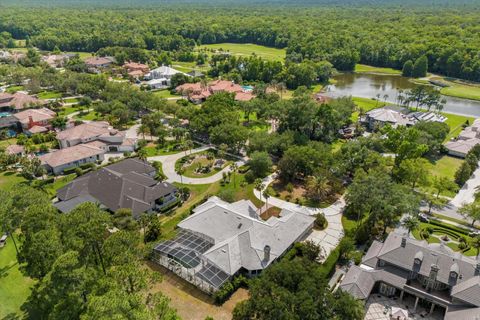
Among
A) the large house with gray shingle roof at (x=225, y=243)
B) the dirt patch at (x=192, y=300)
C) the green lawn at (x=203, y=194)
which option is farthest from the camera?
the green lawn at (x=203, y=194)

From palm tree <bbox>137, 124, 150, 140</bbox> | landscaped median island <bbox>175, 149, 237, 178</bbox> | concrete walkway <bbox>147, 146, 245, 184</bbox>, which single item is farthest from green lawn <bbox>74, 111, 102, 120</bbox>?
landscaped median island <bbox>175, 149, 237, 178</bbox>

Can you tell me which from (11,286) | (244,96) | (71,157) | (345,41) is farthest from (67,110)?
(345,41)

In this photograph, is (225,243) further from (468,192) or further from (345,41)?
(345,41)

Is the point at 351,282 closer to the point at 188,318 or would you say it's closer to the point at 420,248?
the point at 420,248

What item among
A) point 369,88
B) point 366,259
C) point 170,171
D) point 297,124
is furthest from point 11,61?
point 366,259

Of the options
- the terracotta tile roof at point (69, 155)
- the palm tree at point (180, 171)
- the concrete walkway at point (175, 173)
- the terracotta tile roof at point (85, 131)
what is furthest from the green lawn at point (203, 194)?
the terracotta tile roof at point (85, 131)

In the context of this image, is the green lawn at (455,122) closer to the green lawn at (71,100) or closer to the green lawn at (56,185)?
the green lawn at (56,185)

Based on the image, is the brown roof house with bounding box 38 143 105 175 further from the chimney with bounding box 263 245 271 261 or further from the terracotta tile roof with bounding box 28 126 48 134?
the chimney with bounding box 263 245 271 261
